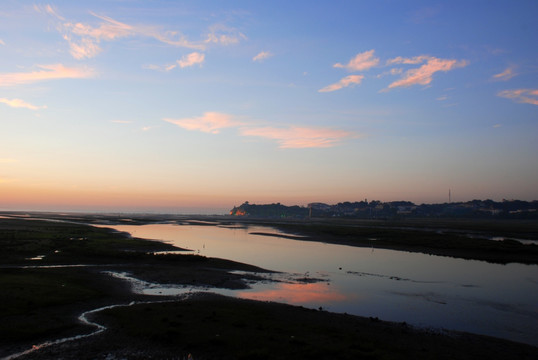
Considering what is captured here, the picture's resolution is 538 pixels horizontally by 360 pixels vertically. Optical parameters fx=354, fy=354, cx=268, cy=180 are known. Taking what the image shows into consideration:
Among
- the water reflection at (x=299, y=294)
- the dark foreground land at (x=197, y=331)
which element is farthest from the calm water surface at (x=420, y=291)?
the dark foreground land at (x=197, y=331)

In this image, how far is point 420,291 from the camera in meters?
27.8

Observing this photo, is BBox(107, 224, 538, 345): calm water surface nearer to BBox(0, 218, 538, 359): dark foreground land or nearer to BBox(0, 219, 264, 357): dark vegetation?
BBox(0, 218, 538, 359): dark foreground land

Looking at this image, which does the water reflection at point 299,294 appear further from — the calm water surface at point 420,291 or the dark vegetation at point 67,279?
the dark vegetation at point 67,279

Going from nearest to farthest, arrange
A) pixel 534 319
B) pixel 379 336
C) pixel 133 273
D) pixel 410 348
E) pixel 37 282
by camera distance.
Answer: pixel 410 348, pixel 379 336, pixel 534 319, pixel 37 282, pixel 133 273

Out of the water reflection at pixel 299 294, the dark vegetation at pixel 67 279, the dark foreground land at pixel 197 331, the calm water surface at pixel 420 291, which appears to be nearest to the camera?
the dark foreground land at pixel 197 331

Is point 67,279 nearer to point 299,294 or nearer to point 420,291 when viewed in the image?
point 299,294

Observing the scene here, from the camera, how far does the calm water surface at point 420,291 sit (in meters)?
20.5

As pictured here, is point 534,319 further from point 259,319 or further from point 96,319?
point 96,319

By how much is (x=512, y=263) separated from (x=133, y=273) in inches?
1710

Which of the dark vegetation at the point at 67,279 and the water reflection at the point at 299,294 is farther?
the water reflection at the point at 299,294

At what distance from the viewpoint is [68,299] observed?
21516 mm

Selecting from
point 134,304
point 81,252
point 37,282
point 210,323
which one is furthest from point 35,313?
point 81,252

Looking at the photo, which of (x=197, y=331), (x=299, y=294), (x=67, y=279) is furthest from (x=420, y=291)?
(x=67, y=279)

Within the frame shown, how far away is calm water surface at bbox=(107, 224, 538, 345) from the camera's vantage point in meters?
20.5
